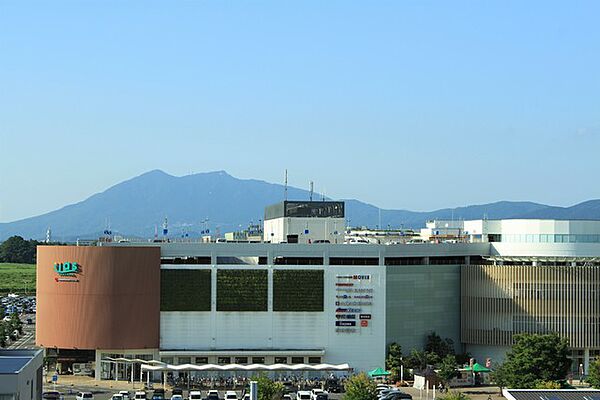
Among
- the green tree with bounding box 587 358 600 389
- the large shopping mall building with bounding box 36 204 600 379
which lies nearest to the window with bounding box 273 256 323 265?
the large shopping mall building with bounding box 36 204 600 379

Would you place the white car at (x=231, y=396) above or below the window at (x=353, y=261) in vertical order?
below

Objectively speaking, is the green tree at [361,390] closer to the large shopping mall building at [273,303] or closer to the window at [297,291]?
the large shopping mall building at [273,303]

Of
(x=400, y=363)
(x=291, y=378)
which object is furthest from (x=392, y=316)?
(x=291, y=378)

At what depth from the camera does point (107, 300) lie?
89.9 metres

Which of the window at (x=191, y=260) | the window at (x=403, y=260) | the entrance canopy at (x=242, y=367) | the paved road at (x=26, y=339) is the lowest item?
the entrance canopy at (x=242, y=367)

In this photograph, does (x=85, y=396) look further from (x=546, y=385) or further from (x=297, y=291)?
(x=546, y=385)

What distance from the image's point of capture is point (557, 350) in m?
84.5

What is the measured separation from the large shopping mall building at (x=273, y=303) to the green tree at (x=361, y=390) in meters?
18.0

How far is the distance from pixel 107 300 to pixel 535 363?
107 feet

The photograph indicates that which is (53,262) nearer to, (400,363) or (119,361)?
(119,361)

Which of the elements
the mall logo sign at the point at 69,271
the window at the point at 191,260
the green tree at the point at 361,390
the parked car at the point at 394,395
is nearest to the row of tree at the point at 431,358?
the parked car at the point at 394,395

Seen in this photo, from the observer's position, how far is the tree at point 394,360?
91.8m

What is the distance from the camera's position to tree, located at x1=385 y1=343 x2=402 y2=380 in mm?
91750

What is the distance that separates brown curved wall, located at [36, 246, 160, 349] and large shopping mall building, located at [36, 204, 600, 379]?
0.08m
